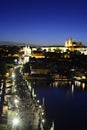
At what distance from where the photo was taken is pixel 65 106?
1205cm

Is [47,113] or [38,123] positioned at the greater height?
[38,123]

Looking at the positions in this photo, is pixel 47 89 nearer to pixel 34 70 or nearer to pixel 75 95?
pixel 75 95

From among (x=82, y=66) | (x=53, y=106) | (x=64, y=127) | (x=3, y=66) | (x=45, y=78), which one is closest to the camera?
(x=64, y=127)

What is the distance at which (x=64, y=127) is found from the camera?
8750 millimetres

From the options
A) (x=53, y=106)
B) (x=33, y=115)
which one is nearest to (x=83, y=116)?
(x=53, y=106)

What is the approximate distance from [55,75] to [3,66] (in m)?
4.71

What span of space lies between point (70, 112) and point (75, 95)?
3.92m

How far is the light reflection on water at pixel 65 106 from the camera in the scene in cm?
926

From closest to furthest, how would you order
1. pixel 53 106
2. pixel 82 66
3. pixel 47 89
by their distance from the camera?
pixel 53 106
pixel 47 89
pixel 82 66

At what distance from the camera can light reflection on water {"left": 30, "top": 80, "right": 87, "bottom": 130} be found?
364 inches

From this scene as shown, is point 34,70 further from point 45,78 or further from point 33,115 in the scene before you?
point 33,115

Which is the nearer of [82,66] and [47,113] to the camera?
[47,113]

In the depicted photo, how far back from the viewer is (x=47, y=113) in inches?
406

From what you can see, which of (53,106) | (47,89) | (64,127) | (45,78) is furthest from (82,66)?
(64,127)
